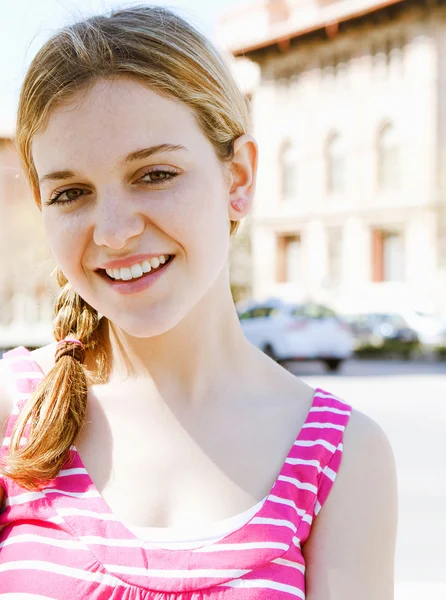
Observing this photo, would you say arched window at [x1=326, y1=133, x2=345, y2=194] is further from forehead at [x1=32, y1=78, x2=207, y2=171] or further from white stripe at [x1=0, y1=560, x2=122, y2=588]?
white stripe at [x1=0, y1=560, x2=122, y2=588]

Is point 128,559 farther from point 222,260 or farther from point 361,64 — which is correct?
point 361,64

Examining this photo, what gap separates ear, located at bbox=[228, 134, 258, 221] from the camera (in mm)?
1521

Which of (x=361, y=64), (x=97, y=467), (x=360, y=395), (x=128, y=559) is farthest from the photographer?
(x=361, y=64)

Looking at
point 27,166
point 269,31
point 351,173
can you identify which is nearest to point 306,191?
point 351,173

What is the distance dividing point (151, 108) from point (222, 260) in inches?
11.2

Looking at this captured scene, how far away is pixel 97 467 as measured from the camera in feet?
4.61

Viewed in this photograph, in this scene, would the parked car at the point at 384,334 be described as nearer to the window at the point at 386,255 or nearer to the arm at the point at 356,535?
the window at the point at 386,255

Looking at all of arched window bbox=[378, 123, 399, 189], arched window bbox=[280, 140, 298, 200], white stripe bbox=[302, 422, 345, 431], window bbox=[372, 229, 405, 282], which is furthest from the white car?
arched window bbox=[280, 140, 298, 200]

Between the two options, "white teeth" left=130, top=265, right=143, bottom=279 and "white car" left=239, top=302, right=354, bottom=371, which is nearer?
"white teeth" left=130, top=265, right=143, bottom=279

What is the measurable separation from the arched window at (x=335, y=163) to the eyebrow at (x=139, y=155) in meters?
30.8

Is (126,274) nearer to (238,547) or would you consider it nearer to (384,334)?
(238,547)

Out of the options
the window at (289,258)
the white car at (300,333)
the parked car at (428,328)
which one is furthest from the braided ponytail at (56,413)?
the window at (289,258)

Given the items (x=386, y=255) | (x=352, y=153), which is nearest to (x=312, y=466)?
(x=386, y=255)

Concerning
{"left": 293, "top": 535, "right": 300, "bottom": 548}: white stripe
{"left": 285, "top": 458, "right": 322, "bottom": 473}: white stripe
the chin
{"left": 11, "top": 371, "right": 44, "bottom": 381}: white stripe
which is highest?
the chin
